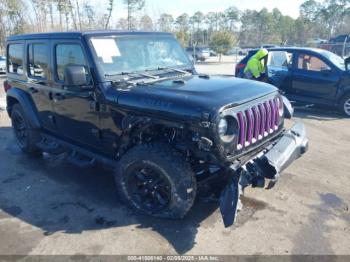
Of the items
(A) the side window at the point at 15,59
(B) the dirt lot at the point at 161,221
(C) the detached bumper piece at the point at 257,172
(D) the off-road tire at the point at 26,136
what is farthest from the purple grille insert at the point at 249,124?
(A) the side window at the point at 15,59

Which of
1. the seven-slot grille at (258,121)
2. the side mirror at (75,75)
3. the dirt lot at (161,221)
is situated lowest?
the dirt lot at (161,221)

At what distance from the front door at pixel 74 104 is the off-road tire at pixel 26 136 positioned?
966 mm

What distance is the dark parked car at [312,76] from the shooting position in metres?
8.17

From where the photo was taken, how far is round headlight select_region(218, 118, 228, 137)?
9.74 ft

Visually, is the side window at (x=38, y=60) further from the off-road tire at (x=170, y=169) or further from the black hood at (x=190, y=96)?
the off-road tire at (x=170, y=169)

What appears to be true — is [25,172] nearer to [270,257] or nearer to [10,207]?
[10,207]

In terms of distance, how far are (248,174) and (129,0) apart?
3445 centimetres

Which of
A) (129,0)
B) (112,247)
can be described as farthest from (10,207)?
(129,0)

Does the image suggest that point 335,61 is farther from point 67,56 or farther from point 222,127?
point 67,56

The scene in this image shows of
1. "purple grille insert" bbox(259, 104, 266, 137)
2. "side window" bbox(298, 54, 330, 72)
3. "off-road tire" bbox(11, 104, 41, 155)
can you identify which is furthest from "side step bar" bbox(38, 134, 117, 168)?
"side window" bbox(298, 54, 330, 72)

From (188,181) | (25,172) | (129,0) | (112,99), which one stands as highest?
(129,0)

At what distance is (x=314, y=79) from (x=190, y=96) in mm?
6374

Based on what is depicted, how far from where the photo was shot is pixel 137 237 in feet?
10.9

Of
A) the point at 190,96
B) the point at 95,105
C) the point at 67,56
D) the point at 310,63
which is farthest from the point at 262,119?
the point at 310,63
